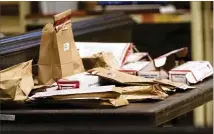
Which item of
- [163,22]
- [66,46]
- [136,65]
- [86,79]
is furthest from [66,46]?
[163,22]

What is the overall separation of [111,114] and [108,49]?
0.49 meters

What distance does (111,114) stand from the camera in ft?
3.73

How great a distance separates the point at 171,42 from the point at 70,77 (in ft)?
5.34

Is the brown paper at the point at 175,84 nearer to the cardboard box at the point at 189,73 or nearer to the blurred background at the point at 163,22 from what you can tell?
the cardboard box at the point at 189,73

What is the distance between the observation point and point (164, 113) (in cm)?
116

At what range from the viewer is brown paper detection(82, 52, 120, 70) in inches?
58.3

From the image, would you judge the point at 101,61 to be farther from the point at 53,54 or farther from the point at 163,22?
the point at 163,22

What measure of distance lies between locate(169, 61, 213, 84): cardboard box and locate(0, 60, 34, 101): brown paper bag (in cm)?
40

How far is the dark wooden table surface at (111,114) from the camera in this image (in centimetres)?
112

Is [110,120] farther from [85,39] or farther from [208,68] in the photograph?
[85,39]

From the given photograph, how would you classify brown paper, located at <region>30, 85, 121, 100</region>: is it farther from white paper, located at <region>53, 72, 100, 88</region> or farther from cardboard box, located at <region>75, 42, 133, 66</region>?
cardboard box, located at <region>75, 42, 133, 66</region>

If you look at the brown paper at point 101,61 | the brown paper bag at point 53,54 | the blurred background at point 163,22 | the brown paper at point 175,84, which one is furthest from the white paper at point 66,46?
the blurred background at point 163,22

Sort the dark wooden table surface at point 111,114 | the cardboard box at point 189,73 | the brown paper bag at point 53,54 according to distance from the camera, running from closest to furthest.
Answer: the dark wooden table surface at point 111,114 → the brown paper bag at point 53,54 → the cardboard box at point 189,73

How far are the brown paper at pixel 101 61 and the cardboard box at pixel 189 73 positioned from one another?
0.16 m
